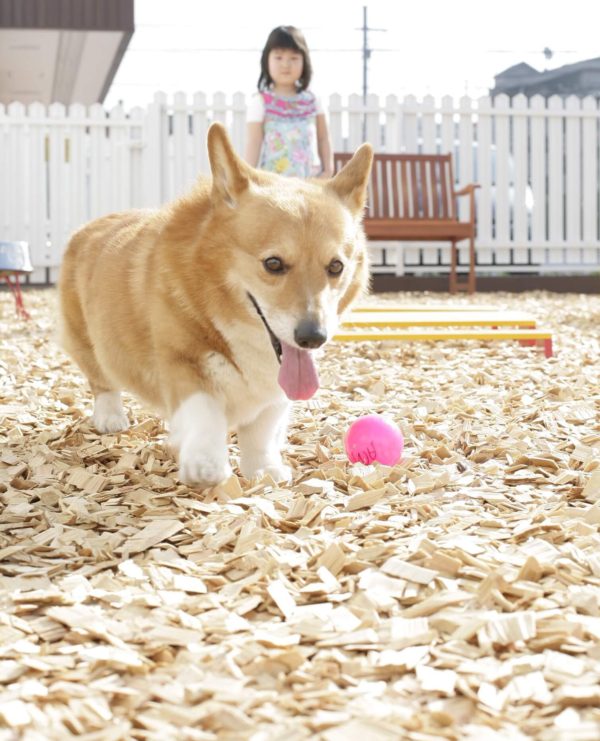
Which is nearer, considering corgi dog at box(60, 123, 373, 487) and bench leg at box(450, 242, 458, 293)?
corgi dog at box(60, 123, 373, 487)

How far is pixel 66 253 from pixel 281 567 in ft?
6.57

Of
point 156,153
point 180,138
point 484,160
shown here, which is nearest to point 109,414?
point 156,153

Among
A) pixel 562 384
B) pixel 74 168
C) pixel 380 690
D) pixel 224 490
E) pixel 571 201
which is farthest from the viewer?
pixel 571 201

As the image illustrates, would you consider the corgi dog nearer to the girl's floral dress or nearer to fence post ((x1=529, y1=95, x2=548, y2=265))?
the girl's floral dress

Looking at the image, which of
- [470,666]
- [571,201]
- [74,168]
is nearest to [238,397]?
[470,666]

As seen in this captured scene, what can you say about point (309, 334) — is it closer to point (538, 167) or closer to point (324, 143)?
point (324, 143)

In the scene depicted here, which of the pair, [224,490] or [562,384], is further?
[562,384]

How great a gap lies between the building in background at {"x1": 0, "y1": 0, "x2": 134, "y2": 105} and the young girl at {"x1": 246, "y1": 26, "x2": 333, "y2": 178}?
643 centimetres

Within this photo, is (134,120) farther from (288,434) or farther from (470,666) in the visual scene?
(470,666)

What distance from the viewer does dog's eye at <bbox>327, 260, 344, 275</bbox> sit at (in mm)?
2518

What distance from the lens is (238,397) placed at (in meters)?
2.62

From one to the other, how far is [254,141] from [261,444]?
124 inches

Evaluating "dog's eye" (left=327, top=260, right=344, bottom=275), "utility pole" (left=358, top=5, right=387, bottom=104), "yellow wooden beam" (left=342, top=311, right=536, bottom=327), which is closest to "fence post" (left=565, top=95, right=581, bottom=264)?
"yellow wooden beam" (left=342, top=311, right=536, bottom=327)

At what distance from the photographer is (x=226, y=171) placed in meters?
2.59
